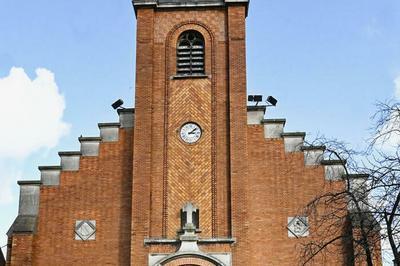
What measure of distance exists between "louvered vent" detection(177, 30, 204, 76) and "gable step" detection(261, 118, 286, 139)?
2680mm

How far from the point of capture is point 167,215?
21734mm

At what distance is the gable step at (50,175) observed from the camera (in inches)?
897

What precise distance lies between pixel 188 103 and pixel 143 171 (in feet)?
8.81

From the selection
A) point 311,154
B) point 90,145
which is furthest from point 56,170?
point 311,154

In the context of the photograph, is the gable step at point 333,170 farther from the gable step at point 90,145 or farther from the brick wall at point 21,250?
the brick wall at point 21,250

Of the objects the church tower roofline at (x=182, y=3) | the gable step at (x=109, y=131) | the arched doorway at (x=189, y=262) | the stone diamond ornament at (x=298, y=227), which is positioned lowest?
the arched doorway at (x=189, y=262)

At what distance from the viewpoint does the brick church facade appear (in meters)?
21.5

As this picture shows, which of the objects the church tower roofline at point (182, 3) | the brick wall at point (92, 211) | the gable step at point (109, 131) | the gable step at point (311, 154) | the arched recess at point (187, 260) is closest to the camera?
the arched recess at point (187, 260)

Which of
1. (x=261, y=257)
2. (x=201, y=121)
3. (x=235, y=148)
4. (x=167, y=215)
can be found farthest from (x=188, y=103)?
(x=261, y=257)

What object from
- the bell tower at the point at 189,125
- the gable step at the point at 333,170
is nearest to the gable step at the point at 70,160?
the bell tower at the point at 189,125

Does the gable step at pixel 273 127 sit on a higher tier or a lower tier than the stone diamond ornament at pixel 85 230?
higher

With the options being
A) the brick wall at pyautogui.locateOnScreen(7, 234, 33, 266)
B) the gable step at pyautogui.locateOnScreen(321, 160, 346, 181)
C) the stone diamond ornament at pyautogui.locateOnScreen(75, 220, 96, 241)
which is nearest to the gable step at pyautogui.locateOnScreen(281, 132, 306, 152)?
the gable step at pyautogui.locateOnScreen(321, 160, 346, 181)

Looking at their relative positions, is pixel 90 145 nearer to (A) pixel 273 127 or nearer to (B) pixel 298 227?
(A) pixel 273 127

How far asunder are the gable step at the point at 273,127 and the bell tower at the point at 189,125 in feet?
2.96
